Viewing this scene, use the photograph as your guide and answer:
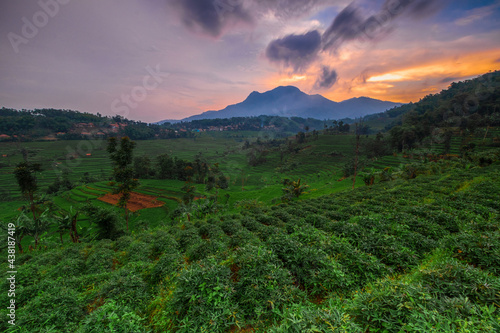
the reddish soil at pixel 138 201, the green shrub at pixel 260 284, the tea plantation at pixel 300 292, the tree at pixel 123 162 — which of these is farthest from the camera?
the reddish soil at pixel 138 201

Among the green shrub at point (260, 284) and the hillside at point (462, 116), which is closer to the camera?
the green shrub at point (260, 284)

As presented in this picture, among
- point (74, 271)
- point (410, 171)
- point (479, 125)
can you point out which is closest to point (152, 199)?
point (74, 271)

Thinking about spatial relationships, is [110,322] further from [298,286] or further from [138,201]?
[138,201]

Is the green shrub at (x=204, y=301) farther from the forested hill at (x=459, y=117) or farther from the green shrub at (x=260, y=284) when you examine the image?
the forested hill at (x=459, y=117)

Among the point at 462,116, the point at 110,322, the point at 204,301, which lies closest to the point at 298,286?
the point at 204,301

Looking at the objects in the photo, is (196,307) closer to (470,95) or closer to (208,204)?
(208,204)

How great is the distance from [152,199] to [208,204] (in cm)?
2893

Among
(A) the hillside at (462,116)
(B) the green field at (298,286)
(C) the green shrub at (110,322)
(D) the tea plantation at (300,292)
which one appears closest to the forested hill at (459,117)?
(A) the hillside at (462,116)

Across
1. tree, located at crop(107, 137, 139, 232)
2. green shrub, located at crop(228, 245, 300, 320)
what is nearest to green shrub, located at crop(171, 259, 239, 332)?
green shrub, located at crop(228, 245, 300, 320)

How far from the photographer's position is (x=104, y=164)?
69250 mm

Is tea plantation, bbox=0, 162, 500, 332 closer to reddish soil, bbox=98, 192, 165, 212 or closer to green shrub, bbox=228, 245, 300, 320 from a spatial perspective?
green shrub, bbox=228, 245, 300, 320

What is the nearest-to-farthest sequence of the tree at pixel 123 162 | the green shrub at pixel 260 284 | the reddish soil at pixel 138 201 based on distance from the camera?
the green shrub at pixel 260 284 → the tree at pixel 123 162 → the reddish soil at pixel 138 201

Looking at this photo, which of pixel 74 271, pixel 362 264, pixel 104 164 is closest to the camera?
pixel 362 264

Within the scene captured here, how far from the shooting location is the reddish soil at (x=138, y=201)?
38213mm
